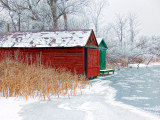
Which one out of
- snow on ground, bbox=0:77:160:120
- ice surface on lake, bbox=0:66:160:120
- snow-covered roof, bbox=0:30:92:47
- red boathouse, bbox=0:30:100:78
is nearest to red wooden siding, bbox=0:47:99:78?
red boathouse, bbox=0:30:100:78

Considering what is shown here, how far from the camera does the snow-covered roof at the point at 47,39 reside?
47.0ft

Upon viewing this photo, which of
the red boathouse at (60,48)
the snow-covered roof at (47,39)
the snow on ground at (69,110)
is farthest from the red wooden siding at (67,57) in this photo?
the snow on ground at (69,110)

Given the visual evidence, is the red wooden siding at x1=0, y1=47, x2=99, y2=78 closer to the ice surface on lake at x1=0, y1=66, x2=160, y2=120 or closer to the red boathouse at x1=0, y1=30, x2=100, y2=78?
the red boathouse at x1=0, y1=30, x2=100, y2=78

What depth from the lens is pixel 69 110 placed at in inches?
265

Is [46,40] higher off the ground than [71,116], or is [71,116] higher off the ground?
[46,40]

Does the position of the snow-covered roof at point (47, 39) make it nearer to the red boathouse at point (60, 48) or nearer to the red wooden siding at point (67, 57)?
the red boathouse at point (60, 48)

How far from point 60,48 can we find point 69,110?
8.29 meters

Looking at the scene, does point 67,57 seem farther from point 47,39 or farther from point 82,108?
point 82,108

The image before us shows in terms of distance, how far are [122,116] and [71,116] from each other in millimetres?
1506

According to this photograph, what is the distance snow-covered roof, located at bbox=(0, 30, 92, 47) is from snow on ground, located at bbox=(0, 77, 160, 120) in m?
6.42

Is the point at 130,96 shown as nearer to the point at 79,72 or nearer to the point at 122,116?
the point at 122,116

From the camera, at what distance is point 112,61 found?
96.6 feet

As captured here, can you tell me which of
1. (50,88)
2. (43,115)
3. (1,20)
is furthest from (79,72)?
(1,20)

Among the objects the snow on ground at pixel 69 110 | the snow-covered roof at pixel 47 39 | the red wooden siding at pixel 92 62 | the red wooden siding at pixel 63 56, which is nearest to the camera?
the snow on ground at pixel 69 110
